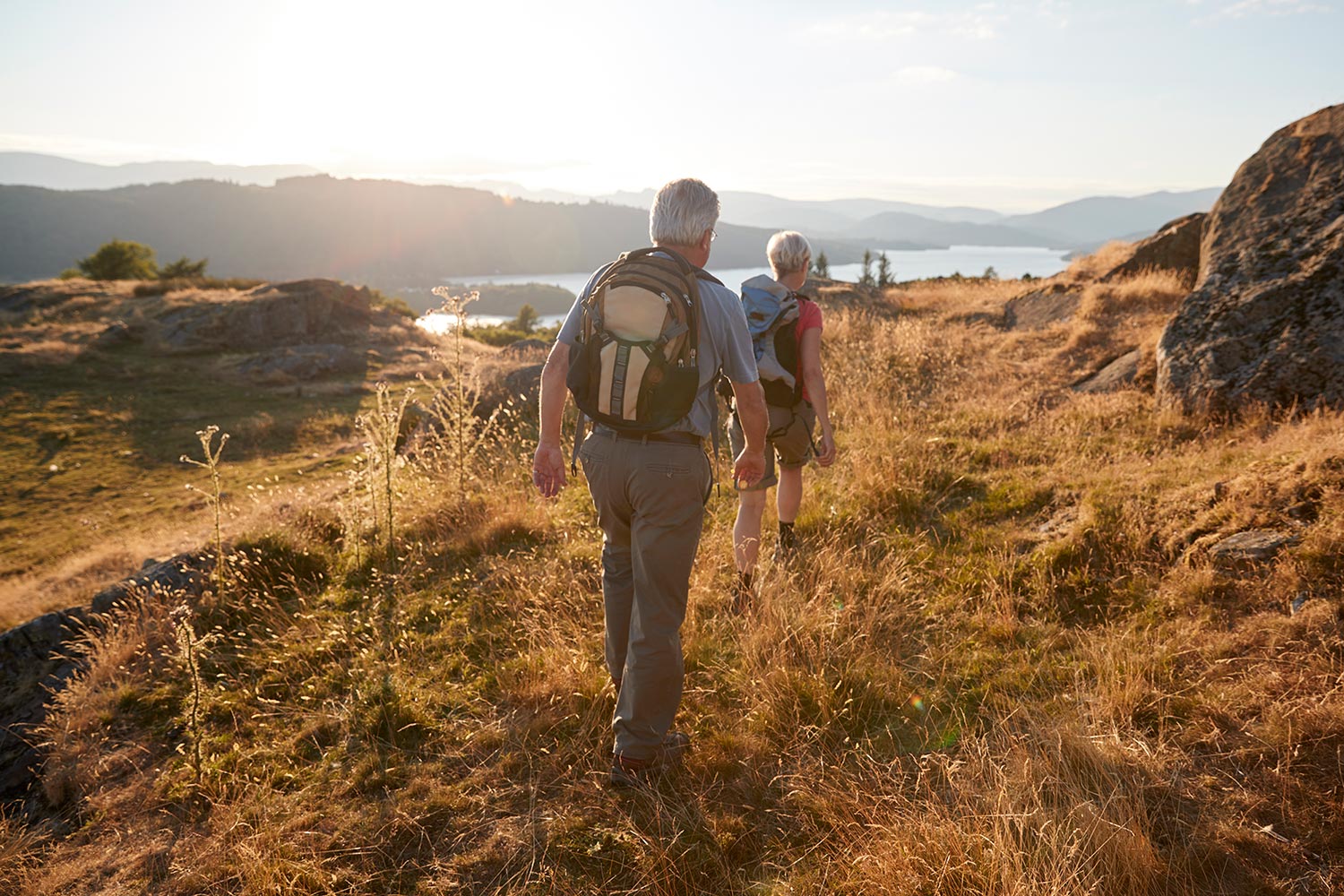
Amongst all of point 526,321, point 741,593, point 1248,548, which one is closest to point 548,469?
point 741,593

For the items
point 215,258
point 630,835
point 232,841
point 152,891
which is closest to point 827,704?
point 630,835

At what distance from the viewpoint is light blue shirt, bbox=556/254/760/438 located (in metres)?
2.75

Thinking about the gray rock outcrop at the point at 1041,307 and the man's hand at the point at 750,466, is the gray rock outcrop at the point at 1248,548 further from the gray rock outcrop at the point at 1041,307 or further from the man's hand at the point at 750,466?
the gray rock outcrop at the point at 1041,307

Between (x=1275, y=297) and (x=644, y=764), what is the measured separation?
6649mm

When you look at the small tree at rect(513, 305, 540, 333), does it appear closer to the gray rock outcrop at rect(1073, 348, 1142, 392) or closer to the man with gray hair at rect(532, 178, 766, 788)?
the gray rock outcrop at rect(1073, 348, 1142, 392)

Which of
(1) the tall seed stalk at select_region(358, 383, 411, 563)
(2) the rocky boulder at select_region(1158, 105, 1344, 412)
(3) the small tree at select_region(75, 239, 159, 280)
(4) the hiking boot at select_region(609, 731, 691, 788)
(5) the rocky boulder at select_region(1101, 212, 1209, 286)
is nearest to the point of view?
(4) the hiking boot at select_region(609, 731, 691, 788)

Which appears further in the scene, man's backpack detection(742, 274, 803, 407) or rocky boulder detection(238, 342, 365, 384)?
rocky boulder detection(238, 342, 365, 384)

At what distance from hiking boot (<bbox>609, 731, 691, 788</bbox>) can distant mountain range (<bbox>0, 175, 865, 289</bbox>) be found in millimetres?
139685

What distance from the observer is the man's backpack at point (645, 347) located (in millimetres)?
2609

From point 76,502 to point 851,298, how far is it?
15.1 meters

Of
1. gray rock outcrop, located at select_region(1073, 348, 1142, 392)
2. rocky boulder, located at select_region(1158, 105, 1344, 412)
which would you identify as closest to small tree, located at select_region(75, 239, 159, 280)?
gray rock outcrop, located at select_region(1073, 348, 1142, 392)

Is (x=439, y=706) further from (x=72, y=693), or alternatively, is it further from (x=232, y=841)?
(x=72, y=693)

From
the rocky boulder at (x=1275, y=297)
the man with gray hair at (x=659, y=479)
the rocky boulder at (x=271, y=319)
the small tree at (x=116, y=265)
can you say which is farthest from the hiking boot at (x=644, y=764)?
the small tree at (x=116, y=265)

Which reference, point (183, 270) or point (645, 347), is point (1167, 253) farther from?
point (183, 270)
